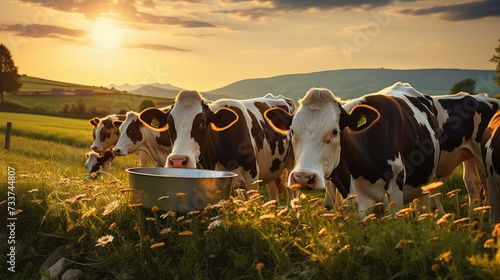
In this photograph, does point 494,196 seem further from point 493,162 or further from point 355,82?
point 355,82

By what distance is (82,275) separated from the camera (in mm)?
5938

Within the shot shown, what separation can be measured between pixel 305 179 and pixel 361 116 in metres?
1.31

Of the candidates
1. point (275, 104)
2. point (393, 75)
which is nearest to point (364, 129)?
point (275, 104)

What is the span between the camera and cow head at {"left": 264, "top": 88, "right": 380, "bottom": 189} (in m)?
5.80

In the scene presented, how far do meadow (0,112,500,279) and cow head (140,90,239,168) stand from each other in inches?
36.3

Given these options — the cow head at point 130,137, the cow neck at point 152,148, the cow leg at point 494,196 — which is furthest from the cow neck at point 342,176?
the cow head at point 130,137

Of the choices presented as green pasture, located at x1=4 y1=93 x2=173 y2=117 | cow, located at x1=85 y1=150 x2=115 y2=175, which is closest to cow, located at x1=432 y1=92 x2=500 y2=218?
cow, located at x1=85 y1=150 x2=115 y2=175

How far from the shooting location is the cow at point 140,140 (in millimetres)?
12383

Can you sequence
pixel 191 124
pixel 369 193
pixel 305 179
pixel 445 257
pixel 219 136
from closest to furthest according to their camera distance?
pixel 445 257
pixel 305 179
pixel 369 193
pixel 191 124
pixel 219 136

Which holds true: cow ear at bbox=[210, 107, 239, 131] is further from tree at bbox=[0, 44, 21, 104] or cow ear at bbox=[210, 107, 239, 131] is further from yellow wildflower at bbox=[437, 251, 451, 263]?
tree at bbox=[0, 44, 21, 104]

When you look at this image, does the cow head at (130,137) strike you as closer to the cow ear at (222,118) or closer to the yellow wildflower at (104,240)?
the cow ear at (222,118)

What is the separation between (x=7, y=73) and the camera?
55562 mm

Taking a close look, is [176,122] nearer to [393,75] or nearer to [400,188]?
[400,188]

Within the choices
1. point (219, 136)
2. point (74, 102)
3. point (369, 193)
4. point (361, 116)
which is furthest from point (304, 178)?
point (74, 102)
